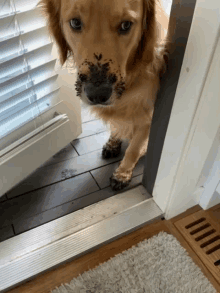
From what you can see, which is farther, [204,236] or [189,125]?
[204,236]

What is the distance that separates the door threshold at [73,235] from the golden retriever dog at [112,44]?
0.52 meters

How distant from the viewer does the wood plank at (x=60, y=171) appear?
1.39 metres

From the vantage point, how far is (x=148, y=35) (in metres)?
0.88

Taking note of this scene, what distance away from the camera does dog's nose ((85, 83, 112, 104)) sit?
0.80m

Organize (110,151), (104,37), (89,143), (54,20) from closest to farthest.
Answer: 1. (104,37)
2. (54,20)
3. (110,151)
4. (89,143)

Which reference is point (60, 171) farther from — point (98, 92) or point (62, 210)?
point (98, 92)

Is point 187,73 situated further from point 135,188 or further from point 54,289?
point 54,289

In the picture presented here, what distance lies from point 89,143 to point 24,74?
2.36 feet

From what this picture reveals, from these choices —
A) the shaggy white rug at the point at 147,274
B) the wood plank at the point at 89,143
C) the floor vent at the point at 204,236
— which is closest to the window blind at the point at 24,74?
the wood plank at the point at 89,143

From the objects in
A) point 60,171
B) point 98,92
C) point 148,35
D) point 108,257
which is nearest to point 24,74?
point 98,92

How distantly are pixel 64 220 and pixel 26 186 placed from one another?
0.35 metres

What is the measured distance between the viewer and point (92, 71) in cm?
78

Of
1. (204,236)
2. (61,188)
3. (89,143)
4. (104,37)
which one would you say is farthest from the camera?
(89,143)

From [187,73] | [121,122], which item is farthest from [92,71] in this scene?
[121,122]
